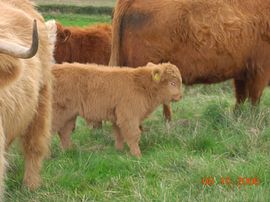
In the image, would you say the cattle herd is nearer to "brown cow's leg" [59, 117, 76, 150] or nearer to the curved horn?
"brown cow's leg" [59, 117, 76, 150]

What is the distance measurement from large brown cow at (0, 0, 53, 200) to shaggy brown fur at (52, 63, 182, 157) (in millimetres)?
863

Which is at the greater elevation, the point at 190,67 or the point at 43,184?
the point at 190,67

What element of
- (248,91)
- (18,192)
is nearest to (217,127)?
(248,91)

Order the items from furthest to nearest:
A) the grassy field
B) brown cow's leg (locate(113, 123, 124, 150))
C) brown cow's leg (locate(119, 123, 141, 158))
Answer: the grassy field, brown cow's leg (locate(113, 123, 124, 150)), brown cow's leg (locate(119, 123, 141, 158))

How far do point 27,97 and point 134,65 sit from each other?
2.55m

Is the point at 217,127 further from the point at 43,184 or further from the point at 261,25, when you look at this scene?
the point at 43,184

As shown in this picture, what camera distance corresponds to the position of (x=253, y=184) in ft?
14.1

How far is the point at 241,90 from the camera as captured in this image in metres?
7.83

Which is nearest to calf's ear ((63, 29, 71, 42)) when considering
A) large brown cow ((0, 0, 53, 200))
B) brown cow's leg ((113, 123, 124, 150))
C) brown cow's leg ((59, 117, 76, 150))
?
brown cow's leg ((59, 117, 76, 150))

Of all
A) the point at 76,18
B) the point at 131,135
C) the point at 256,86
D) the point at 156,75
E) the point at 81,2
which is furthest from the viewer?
the point at 81,2

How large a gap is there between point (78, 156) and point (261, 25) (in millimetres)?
3017
